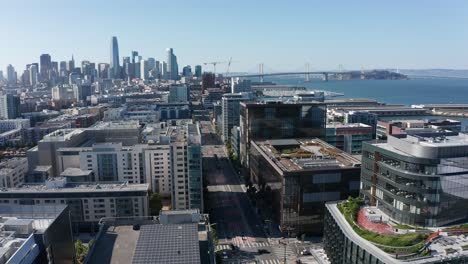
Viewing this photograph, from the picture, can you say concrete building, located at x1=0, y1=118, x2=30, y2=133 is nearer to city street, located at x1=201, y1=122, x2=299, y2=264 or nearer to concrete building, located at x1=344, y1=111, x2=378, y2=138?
city street, located at x1=201, y1=122, x2=299, y2=264

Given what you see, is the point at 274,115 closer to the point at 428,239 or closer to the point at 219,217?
the point at 219,217

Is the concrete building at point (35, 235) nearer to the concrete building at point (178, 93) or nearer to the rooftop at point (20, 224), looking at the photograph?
the rooftop at point (20, 224)

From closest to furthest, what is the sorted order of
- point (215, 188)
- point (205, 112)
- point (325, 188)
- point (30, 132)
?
point (325, 188)
point (215, 188)
point (30, 132)
point (205, 112)

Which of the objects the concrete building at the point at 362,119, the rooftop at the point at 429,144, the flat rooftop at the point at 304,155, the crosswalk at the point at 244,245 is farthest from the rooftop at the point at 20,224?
the concrete building at the point at 362,119

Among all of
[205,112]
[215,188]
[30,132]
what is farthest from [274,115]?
[205,112]

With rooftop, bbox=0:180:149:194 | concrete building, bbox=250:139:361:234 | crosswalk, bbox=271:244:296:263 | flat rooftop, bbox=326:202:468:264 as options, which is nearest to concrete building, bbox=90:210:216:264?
flat rooftop, bbox=326:202:468:264
